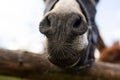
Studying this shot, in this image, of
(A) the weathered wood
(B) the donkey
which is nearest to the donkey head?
(B) the donkey

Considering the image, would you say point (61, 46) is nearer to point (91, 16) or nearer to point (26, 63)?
point (91, 16)

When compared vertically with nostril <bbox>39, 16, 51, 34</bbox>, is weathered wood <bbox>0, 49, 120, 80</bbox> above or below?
above

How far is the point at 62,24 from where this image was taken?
51.3 inches

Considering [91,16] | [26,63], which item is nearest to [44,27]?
[91,16]

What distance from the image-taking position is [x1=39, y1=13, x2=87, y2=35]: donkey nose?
1.30m

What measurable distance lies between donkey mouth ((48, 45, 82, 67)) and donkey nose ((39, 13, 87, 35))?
3.0 inches

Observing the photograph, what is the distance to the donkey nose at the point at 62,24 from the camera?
51.1 inches

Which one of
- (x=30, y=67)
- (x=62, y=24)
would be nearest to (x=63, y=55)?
(x=62, y=24)

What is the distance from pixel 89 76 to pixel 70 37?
0.63 meters

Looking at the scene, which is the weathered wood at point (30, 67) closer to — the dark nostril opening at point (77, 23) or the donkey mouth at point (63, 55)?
the donkey mouth at point (63, 55)

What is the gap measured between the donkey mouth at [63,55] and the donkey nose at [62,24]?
0.25 feet

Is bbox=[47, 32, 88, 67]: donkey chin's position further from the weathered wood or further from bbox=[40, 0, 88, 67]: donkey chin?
the weathered wood

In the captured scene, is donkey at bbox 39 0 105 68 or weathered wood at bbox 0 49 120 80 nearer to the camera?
donkey at bbox 39 0 105 68

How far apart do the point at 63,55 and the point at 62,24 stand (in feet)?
0.43
